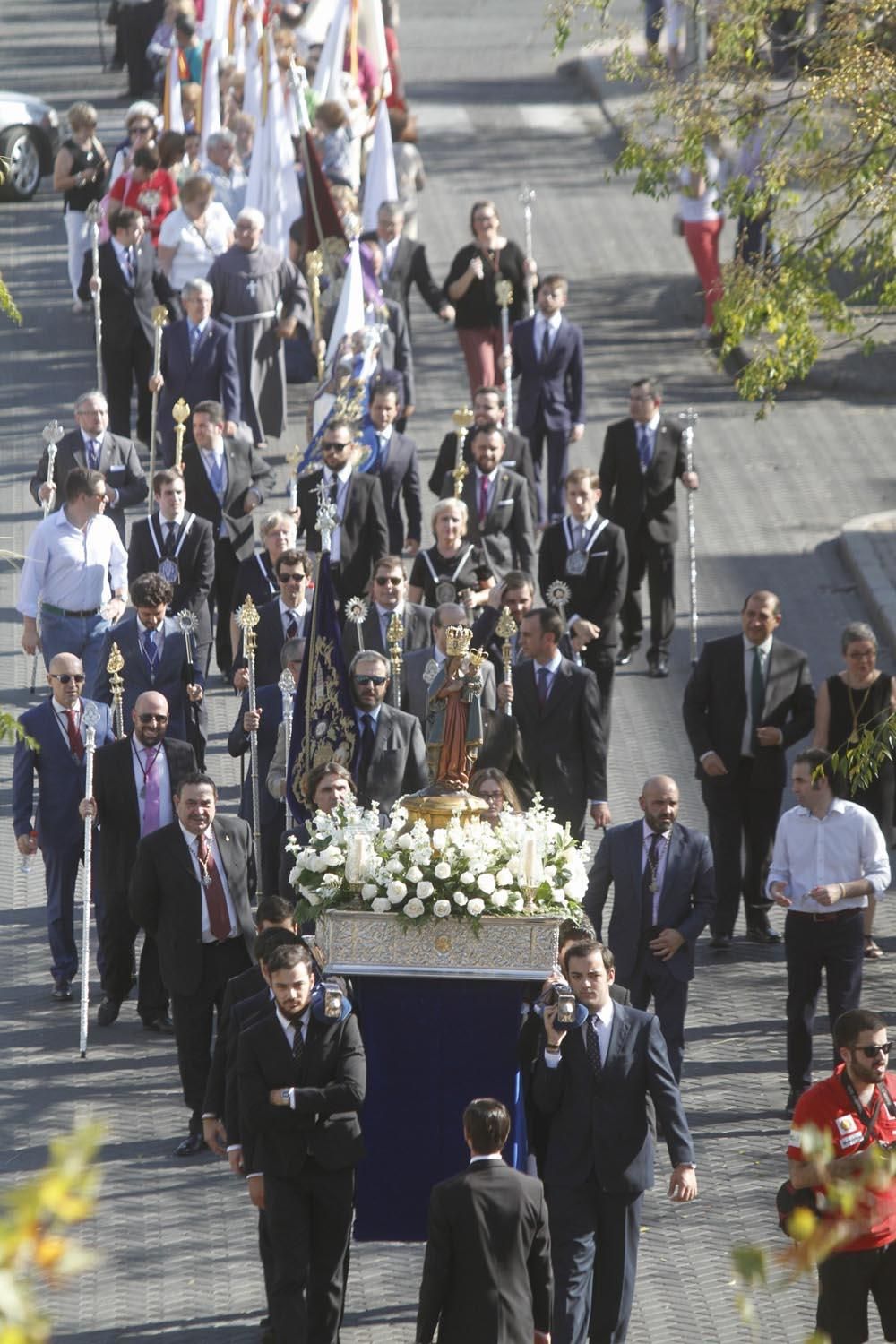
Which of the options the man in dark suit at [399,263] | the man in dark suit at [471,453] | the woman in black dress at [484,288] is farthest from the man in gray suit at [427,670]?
the man in dark suit at [399,263]

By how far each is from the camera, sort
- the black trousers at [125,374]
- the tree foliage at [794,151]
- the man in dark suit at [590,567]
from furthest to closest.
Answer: the black trousers at [125,374]
the man in dark suit at [590,567]
the tree foliage at [794,151]

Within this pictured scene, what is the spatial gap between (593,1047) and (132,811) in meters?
4.25

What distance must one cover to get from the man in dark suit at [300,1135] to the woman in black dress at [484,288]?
12845 millimetres

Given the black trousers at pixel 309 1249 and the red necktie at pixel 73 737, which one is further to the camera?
the red necktie at pixel 73 737

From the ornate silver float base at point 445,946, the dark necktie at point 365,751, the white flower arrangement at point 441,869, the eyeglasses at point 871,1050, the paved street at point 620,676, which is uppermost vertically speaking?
the white flower arrangement at point 441,869

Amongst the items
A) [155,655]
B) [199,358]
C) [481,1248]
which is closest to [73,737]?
[155,655]

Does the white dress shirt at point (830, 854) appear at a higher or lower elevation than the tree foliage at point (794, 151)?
lower

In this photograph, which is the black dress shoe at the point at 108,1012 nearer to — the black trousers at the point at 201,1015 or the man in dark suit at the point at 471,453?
the black trousers at the point at 201,1015

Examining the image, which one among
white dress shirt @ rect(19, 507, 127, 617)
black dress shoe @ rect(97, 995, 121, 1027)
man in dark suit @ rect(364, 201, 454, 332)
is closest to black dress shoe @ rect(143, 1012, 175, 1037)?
black dress shoe @ rect(97, 995, 121, 1027)

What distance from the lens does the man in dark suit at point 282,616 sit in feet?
47.8

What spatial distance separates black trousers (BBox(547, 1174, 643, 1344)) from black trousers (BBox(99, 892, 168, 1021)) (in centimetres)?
402

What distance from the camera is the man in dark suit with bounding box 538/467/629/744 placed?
52.6 ft

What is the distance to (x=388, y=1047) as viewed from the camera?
9.92 metres

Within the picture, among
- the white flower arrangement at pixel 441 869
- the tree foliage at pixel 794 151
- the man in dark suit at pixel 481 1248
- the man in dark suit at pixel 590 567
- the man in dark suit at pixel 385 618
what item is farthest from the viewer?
the man in dark suit at pixel 590 567
